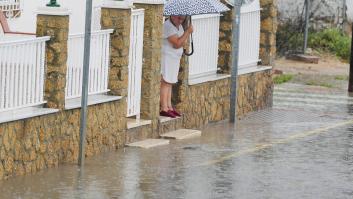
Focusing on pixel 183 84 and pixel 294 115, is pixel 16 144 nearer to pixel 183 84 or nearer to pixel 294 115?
pixel 183 84

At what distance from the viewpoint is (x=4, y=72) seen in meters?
13.1

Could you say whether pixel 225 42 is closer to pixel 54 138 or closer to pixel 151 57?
pixel 151 57

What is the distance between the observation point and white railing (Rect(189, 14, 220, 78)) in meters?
18.7

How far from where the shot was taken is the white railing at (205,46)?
18719 mm

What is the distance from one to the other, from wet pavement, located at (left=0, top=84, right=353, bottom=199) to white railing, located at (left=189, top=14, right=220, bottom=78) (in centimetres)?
90

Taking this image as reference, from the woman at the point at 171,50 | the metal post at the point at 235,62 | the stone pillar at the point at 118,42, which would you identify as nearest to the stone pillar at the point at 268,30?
the metal post at the point at 235,62

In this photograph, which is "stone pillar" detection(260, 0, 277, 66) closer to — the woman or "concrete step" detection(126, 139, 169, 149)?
the woman

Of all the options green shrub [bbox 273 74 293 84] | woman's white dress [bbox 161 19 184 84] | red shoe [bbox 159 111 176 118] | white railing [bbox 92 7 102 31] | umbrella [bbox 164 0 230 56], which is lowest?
A: green shrub [bbox 273 74 293 84]

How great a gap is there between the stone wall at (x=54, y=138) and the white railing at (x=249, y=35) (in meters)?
5.28

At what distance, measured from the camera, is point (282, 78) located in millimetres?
26047

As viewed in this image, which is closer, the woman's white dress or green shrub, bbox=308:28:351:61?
the woman's white dress

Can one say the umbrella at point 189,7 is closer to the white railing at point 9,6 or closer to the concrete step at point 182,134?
the concrete step at point 182,134

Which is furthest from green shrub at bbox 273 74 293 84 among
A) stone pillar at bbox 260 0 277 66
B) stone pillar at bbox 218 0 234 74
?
stone pillar at bbox 218 0 234 74

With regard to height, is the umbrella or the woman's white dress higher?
the umbrella
